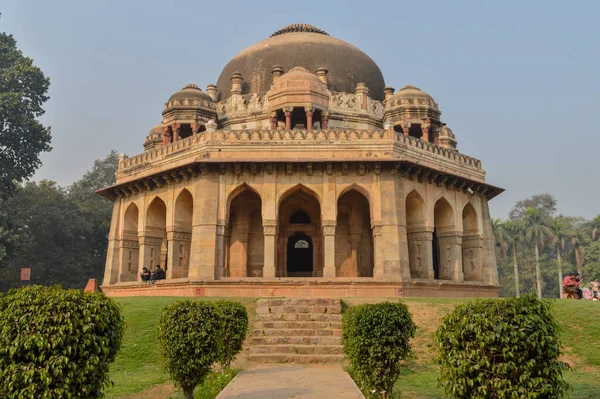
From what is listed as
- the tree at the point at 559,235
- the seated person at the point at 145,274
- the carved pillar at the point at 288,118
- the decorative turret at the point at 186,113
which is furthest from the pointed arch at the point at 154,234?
the tree at the point at 559,235

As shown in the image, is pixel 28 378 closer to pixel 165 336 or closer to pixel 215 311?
pixel 165 336

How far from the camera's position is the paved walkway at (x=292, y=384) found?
261 inches

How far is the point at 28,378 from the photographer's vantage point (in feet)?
14.3

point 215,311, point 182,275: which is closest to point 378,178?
point 182,275

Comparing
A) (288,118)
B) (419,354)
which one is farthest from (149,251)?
(419,354)

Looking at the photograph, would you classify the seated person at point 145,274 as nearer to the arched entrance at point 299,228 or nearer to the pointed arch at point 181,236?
the pointed arch at point 181,236

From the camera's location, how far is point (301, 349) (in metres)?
10.2

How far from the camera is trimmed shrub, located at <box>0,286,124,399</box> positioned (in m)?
4.40

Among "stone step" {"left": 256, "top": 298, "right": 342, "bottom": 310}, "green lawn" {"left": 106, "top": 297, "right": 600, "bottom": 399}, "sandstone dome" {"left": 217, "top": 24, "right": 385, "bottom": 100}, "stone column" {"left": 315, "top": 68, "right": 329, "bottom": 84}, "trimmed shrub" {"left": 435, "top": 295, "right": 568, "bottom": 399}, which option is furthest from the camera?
"sandstone dome" {"left": 217, "top": 24, "right": 385, "bottom": 100}

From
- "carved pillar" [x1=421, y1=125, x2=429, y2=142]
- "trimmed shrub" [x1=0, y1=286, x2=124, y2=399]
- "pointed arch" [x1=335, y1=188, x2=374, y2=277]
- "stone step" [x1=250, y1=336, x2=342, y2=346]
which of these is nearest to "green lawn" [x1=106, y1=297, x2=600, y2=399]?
"stone step" [x1=250, y1=336, x2=342, y2=346]

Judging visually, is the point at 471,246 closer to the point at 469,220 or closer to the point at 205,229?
the point at 469,220

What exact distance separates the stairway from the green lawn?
0.55 m

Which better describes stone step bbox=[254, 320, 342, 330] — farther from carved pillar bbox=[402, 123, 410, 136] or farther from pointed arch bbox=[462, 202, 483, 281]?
carved pillar bbox=[402, 123, 410, 136]

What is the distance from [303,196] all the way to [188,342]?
1364 cm
